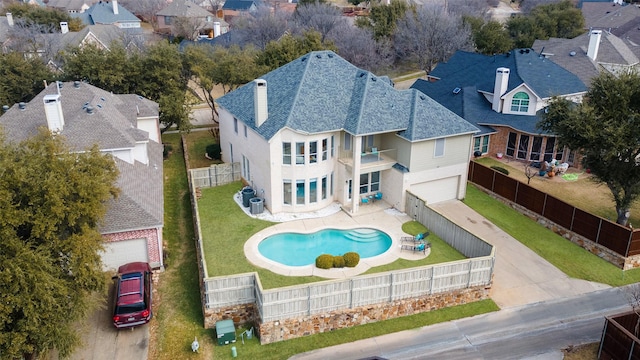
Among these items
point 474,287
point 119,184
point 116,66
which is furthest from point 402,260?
point 116,66

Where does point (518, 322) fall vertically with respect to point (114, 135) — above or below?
below

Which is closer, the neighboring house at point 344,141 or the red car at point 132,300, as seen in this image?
the red car at point 132,300

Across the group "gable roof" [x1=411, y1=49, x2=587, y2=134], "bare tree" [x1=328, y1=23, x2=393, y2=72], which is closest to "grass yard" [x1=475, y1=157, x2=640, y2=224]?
"gable roof" [x1=411, y1=49, x2=587, y2=134]

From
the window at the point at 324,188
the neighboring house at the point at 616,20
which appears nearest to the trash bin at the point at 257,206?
the window at the point at 324,188

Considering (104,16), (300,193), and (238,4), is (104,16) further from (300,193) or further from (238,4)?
(300,193)

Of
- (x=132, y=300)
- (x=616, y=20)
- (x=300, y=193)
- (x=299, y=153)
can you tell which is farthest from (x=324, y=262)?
(x=616, y=20)

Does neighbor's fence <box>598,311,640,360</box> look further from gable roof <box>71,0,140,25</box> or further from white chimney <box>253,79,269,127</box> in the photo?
gable roof <box>71,0,140,25</box>

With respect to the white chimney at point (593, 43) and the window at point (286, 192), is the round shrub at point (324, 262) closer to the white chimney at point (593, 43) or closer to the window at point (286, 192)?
the window at point (286, 192)
